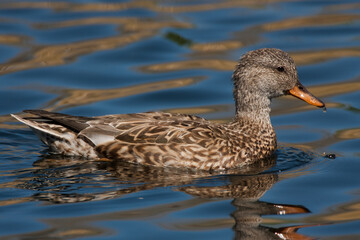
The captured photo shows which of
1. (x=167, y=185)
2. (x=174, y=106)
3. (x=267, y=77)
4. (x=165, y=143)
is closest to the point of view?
(x=167, y=185)

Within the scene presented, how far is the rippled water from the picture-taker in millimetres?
8117

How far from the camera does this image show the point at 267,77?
1034 cm

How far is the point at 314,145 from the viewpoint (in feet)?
35.9

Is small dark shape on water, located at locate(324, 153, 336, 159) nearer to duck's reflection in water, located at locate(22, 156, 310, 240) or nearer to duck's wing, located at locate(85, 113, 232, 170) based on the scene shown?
duck's reflection in water, located at locate(22, 156, 310, 240)

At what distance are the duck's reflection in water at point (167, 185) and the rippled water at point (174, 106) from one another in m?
0.02

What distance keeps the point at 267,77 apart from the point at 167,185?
2.17 meters

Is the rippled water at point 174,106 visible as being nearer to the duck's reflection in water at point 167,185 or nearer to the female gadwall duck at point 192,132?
the duck's reflection in water at point 167,185

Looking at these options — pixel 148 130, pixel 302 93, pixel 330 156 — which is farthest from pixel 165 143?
pixel 330 156

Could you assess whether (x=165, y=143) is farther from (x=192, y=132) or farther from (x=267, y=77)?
(x=267, y=77)

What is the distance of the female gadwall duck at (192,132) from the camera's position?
32.3 feet

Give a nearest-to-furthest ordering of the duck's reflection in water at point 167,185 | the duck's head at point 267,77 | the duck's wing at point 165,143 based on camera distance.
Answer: the duck's reflection in water at point 167,185, the duck's wing at point 165,143, the duck's head at point 267,77

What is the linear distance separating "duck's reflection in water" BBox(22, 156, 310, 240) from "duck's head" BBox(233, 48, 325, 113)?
896mm

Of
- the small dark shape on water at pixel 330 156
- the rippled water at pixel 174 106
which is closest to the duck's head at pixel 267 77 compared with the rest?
the small dark shape on water at pixel 330 156

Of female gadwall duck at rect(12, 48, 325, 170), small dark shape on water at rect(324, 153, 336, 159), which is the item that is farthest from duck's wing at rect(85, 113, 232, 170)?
small dark shape on water at rect(324, 153, 336, 159)
